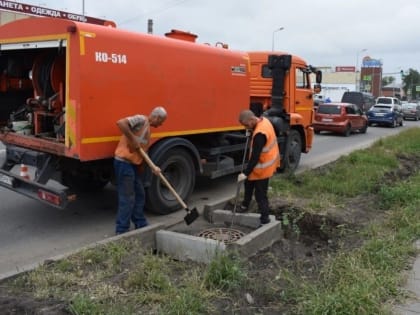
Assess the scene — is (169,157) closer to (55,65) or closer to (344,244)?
(55,65)

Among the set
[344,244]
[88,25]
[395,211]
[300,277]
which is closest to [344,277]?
[300,277]

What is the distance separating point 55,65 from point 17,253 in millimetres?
2512

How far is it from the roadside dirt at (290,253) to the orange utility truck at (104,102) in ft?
5.10

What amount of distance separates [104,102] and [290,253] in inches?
106

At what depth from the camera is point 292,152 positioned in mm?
10414

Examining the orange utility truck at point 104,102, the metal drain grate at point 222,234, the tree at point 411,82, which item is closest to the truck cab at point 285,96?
the orange utility truck at point 104,102

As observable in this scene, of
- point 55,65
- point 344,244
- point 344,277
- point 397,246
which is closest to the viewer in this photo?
point 344,277

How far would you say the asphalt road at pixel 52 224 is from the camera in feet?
17.4

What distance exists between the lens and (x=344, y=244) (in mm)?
5391

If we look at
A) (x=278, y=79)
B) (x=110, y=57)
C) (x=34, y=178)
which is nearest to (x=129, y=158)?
(x=110, y=57)

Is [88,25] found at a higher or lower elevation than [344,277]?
higher

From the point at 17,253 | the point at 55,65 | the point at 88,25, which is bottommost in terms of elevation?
the point at 17,253

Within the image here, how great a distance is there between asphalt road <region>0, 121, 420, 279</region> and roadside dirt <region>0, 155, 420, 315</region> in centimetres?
98

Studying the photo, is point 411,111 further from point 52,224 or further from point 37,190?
point 37,190
